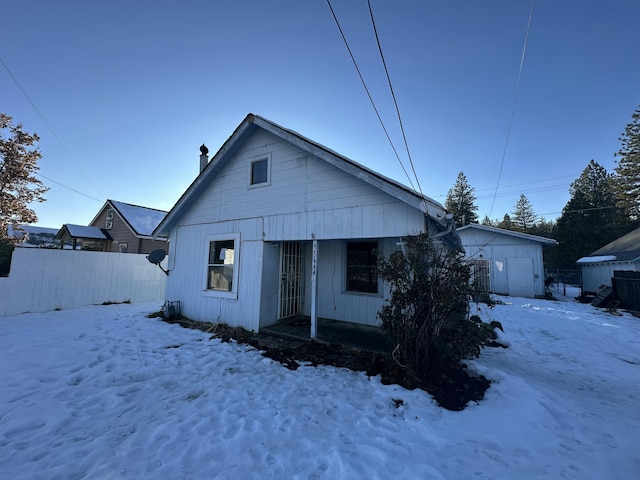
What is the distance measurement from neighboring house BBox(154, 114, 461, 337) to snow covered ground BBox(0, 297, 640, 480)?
84.3 inches

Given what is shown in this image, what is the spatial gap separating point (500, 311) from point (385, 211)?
9.22m

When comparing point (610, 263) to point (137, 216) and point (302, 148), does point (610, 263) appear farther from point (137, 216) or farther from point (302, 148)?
point (137, 216)

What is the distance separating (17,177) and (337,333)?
24.9 m

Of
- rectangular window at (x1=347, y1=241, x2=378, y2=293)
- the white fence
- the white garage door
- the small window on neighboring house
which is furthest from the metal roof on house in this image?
the white garage door

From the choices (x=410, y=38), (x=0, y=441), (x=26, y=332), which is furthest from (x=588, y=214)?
(x=26, y=332)

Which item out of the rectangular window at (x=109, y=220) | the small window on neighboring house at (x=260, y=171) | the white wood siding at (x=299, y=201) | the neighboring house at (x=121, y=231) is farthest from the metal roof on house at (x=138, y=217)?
the small window on neighboring house at (x=260, y=171)

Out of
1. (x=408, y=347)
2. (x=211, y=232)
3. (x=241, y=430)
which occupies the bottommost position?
(x=241, y=430)

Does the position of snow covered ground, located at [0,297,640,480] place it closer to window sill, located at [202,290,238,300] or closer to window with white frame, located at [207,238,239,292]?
window sill, located at [202,290,238,300]

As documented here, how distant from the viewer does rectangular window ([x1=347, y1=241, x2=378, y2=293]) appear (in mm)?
7188

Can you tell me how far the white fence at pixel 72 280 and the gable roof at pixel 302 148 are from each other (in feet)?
12.2

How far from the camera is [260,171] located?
7.28m

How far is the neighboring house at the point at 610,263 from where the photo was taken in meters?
13.6

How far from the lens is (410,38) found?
6039 mm

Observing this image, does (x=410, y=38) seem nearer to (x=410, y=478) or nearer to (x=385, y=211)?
(x=385, y=211)
